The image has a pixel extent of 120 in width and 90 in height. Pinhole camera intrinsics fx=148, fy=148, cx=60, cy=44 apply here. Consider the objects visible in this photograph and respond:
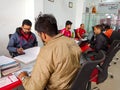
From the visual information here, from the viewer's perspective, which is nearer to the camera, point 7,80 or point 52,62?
point 52,62

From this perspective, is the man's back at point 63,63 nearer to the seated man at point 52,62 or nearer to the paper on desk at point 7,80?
the seated man at point 52,62

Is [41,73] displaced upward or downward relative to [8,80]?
upward

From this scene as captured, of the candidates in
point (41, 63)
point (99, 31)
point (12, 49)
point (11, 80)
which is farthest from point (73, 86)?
point (99, 31)

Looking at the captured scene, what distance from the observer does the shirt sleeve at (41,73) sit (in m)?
1.05

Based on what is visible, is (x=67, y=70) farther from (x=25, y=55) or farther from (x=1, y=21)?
(x=1, y=21)

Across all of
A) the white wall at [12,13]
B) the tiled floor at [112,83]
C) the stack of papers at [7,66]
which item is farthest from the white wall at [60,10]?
the stack of papers at [7,66]

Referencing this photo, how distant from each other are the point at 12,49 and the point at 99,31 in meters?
1.98

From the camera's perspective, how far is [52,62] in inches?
41.7

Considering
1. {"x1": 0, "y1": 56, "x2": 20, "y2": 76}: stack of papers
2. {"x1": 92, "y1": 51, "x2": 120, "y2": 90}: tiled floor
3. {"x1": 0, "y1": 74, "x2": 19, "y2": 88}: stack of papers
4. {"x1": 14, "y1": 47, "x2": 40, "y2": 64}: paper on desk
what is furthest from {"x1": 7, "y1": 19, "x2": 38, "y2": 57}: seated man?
{"x1": 92, "y1": 51, "x2": 120, "y2": 90}: tiled floor

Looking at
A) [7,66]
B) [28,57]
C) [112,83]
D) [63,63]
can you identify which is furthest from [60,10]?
[63,63]

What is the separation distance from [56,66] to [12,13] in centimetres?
308

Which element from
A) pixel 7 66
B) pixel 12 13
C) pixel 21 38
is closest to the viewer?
pixel 7 66

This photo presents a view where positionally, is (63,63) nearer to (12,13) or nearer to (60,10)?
(12,13)

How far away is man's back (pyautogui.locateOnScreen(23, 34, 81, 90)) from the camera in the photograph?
41.5 inches
